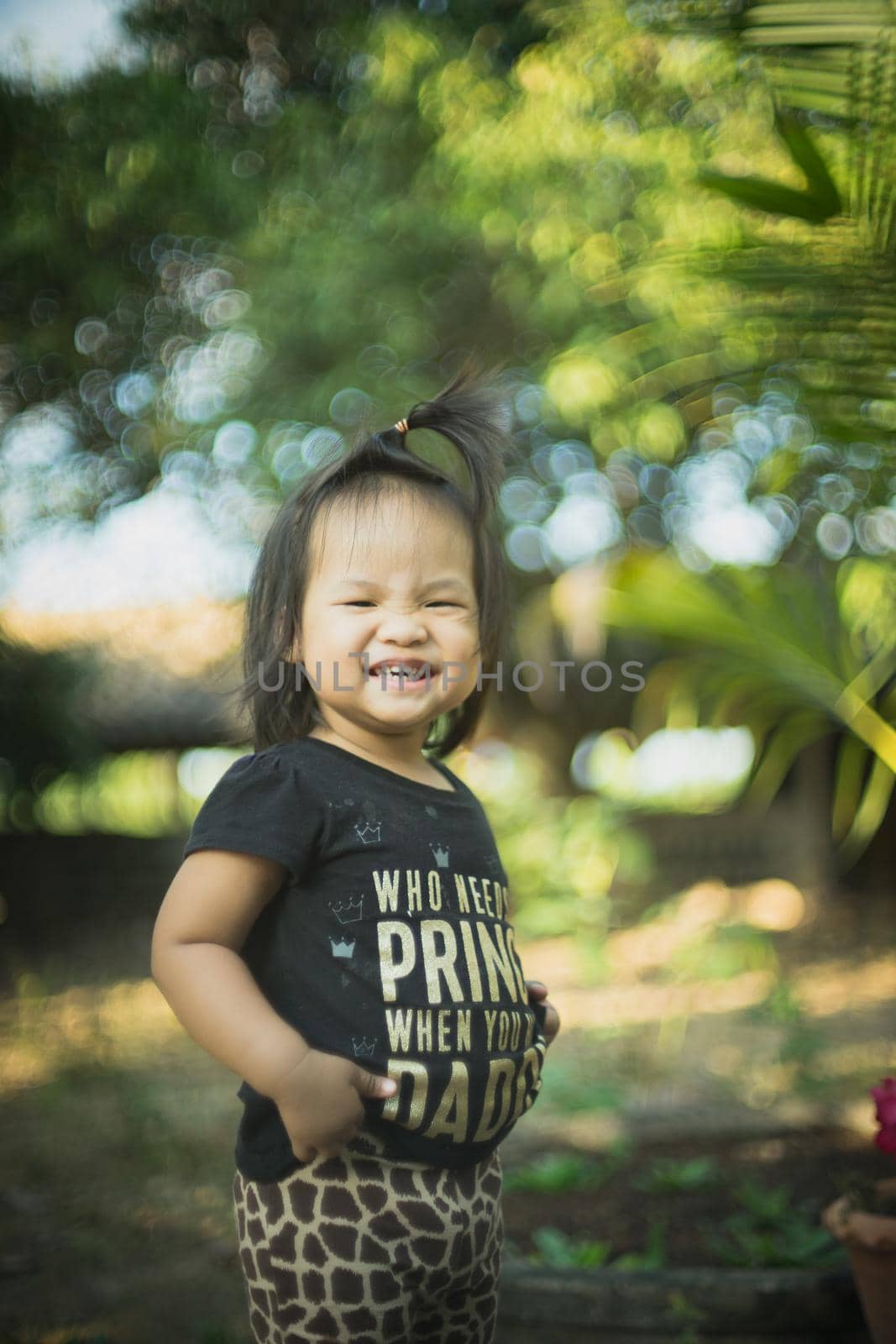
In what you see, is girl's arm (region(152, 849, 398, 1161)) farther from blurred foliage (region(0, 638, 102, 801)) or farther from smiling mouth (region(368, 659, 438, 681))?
blurred foliage (region(0, 638, 102, 801))

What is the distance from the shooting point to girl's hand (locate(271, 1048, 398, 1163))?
1.03 m

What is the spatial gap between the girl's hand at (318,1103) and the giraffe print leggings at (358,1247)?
0.10 meters

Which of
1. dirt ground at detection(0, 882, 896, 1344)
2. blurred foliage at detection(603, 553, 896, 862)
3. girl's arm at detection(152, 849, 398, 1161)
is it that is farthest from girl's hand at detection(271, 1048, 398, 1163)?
dirt ground at detection(0, 882, 896, 1344)

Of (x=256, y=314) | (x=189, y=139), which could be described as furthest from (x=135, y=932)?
(x=189, y=139)

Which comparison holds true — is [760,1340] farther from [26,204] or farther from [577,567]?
[26,204]

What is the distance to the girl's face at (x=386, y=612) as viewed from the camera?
4.02ft

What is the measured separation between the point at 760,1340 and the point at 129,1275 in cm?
147

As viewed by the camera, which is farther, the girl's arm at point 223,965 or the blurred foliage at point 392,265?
the blurred foliage at point 392,265

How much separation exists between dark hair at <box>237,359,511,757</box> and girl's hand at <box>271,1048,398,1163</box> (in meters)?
0.44

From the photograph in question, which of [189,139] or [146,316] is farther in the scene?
[146,316]

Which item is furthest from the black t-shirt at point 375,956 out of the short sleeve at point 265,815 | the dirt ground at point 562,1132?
the dirt ground at point 562,1132

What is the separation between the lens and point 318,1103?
103 centimetres

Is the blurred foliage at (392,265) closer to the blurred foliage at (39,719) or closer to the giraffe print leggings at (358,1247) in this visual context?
the blurred foliage at (39,719)

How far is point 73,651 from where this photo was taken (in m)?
6.11
